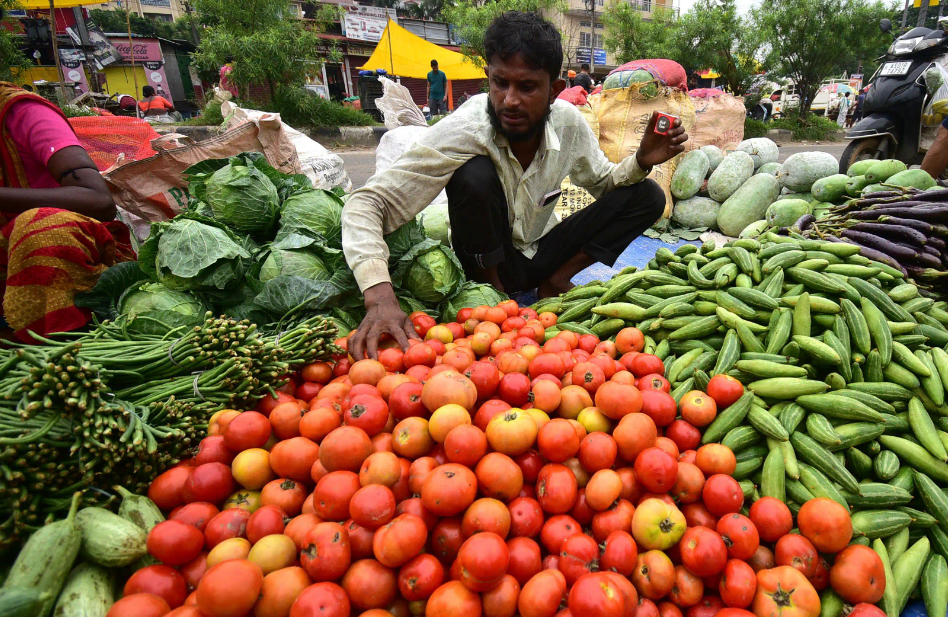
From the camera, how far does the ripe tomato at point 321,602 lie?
111 centimetres

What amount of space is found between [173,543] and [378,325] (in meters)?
1.21

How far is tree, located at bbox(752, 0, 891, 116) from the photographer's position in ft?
58.3

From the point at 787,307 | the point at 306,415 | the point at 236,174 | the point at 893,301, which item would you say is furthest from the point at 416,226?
the point at 893,301

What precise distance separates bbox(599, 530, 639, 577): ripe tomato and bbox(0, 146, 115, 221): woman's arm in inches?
126

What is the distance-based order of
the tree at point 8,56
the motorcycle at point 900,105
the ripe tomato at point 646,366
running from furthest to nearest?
the tree at point 8,56 < the motorcycle at point 900,105 < the ripe tomato at point 646,366

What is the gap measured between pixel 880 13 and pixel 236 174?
82.7 ft

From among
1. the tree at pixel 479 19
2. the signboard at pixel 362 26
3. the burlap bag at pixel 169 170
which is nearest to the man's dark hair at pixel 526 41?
the burlap bag at pixel 169 170

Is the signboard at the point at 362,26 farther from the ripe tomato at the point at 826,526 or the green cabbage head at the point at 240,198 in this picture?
the ripe tomato at the point at 826,526

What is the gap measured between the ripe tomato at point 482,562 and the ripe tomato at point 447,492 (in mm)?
126

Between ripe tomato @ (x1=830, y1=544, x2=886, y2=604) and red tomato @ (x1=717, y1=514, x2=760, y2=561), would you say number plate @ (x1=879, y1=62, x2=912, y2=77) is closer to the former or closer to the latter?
ripe tomato @ (x1=830, y1=544, x2=886, y2=604)

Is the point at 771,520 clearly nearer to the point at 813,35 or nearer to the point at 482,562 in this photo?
the point at 482,562

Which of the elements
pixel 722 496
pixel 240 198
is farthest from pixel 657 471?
pixel 240 198

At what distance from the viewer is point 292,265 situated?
8.65 feet

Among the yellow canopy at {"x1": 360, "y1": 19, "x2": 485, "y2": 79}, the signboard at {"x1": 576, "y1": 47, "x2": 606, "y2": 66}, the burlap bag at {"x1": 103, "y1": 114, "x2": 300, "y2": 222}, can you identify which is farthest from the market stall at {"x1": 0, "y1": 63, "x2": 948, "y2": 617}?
the signboard at {"x1": 576, "y1": 47, "x2": 606, "y2": 66}
